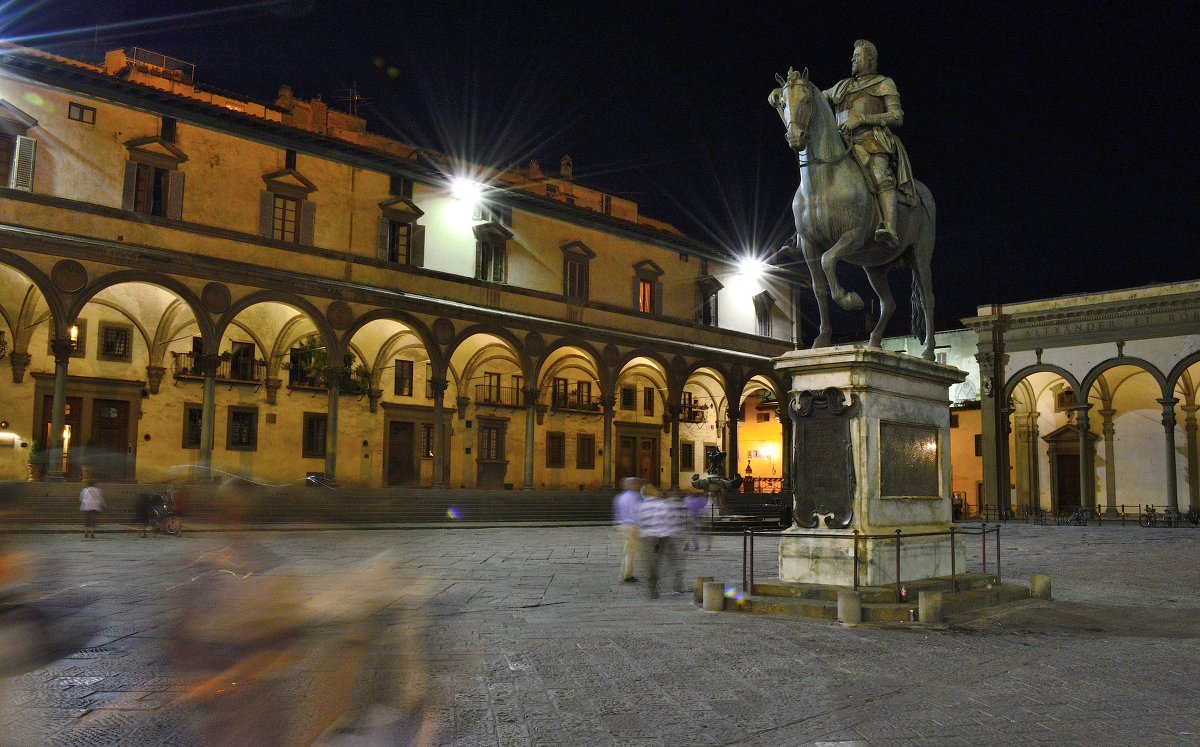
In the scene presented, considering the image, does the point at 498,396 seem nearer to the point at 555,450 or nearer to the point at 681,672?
the point at 555,450

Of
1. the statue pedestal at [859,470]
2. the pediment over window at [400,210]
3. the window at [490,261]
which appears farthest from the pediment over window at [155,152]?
the statue pedestal at [859,470]

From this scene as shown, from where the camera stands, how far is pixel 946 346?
4297cm

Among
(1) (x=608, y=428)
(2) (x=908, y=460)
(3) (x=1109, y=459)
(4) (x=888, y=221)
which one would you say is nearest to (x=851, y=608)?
(2) (x=908, y=460)

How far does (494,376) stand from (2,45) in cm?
1782

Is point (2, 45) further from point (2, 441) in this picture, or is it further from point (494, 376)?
point (494, 376)

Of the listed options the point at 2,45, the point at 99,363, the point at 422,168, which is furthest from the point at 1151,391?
the point at 2,45

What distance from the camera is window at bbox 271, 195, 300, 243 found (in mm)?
26592

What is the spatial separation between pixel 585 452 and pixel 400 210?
12328 mm

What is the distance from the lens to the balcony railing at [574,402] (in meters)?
35.2

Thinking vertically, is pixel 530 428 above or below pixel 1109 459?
above

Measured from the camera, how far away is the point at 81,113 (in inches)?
918

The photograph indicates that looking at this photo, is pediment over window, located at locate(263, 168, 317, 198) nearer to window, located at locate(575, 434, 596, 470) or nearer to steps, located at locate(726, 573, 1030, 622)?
window, located at locate(575, 434, 596, 470)

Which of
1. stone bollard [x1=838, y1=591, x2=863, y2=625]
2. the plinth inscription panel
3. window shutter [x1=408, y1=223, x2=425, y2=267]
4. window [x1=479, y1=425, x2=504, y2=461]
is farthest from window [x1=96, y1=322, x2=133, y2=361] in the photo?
stone bollard [x1=838, y1=591, x2=863, y2=625]

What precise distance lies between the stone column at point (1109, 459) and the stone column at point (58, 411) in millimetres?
32834
